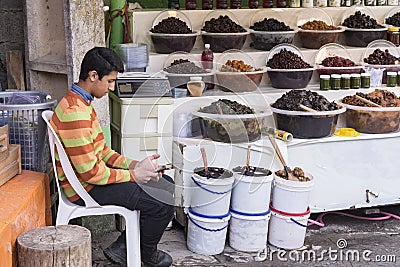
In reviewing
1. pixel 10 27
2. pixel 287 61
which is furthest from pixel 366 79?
pixel 10 27

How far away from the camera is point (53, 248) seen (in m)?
3.07

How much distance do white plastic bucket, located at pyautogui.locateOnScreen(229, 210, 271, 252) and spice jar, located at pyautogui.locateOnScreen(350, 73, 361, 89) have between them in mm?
1523

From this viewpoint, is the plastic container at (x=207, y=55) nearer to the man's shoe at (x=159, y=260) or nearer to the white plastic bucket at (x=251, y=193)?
the white plastic bucket at (x=251, y=193)

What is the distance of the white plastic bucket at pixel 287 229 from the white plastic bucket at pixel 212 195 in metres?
0.37

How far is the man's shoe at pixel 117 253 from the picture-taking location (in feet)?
12.9

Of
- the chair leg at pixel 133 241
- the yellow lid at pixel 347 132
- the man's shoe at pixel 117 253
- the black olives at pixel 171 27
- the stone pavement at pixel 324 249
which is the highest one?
the black olives at pixel 171 27

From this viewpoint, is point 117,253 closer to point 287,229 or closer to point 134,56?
point 287,229

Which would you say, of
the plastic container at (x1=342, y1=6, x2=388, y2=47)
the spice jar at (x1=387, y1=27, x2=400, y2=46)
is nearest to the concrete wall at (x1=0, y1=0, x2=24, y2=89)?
the plastic container at (x1=342, y1=6, x2=388, y2=47)

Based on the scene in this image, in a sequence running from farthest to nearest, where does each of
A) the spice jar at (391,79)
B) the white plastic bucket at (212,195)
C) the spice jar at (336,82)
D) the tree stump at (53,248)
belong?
the spice jar at (391,79) → the spice jar at (336,82) → the white plastic bucket at (212,195) → the tree stump at (53,248)

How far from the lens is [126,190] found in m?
3.62

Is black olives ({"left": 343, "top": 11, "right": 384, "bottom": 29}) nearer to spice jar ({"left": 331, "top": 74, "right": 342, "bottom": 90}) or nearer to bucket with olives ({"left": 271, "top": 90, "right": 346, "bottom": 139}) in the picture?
spice jar ({"left": 331, "top": 74, "right": 342, "bottom": 90})

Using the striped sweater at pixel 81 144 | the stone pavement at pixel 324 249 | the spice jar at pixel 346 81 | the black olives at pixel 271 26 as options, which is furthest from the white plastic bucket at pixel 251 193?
the black olives at pixel 271 26

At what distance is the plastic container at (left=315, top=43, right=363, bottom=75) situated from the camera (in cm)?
541

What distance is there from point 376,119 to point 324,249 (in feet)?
3.49
